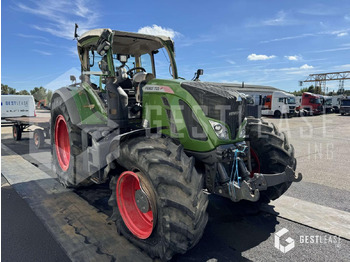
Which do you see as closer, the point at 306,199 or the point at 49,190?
the point at 306,199

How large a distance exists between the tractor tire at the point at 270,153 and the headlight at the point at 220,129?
42.4 inches

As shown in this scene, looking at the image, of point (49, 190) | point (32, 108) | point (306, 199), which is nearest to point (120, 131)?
point (49, 190)

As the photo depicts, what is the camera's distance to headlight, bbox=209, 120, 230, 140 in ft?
9.45

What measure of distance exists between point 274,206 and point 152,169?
2540 mm

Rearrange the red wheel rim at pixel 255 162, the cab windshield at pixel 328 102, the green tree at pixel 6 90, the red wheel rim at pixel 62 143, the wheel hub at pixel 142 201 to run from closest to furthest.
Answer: the wheel hub at pixel 142 201 → the red wheel rim at pixel 255 162 → the red wheel rim at pixel 62 143 → the cab windshield at pixel 328 102 → the green tree at pixel 6 90

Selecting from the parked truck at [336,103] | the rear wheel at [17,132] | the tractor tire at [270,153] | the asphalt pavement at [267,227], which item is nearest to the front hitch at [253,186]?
the tractor tire at [270,153]

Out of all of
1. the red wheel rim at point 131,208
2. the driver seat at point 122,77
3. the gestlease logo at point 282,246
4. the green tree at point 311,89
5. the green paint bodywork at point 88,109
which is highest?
the green tree at point 311,89

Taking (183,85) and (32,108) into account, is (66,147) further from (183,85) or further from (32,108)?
(32,108)

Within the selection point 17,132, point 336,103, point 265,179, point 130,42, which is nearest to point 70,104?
point 130,42

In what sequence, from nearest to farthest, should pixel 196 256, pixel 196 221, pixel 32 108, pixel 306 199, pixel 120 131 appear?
1. pixel 196 221
2. pixel 196 256
3. pixel 120 131
4. pixel 306 199
5. pixel 32 108

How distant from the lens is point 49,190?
15.9ft

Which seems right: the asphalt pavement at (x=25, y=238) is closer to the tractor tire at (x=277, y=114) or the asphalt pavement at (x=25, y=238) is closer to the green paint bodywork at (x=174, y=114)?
the green paint bodywork at (x=174, y=114)

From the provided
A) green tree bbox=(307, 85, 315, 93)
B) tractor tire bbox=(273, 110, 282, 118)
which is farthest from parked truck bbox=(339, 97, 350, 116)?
green tree bbox=(307, 85, 315, 93)

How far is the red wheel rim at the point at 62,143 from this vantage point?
4895mm
